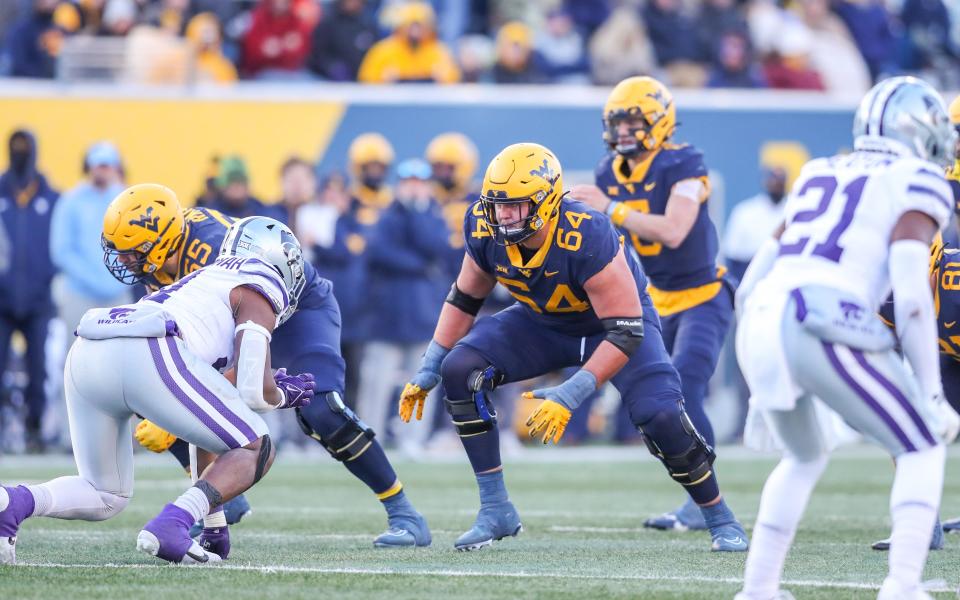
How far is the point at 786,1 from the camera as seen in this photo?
17016 mm

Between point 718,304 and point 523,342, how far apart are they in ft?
4.95

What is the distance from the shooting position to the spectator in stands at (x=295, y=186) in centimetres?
1180

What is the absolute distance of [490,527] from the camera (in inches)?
253

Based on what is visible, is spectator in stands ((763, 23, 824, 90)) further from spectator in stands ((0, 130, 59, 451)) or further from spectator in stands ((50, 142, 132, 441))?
spectator in stands ((0, 130, 59, 451))

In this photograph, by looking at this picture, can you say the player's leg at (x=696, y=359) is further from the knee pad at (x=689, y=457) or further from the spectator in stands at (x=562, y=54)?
the spectator in stands at (x=562, y=54)

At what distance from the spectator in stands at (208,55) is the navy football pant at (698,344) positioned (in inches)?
282

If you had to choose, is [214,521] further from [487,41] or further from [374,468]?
[487,41]

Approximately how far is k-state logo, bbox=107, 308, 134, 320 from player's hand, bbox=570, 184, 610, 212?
2588 mm

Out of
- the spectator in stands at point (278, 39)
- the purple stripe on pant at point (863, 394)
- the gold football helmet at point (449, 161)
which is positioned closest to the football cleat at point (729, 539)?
the purple stripe on pant at point (863, 394)

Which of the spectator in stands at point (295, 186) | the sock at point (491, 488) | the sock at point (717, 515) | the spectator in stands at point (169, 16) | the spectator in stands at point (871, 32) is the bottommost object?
the sock at point (491, 488)

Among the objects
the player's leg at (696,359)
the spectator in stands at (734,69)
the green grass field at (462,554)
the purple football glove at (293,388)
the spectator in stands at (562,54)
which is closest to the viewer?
the green grass field at (462,554)

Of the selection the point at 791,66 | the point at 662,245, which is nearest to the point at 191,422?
the point at 662,245

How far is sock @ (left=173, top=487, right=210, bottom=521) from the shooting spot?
17.6ft

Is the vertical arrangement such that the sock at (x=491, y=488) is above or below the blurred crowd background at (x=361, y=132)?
below
